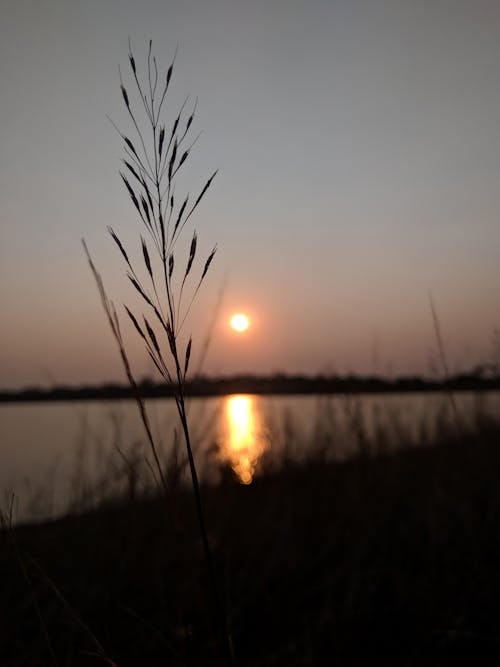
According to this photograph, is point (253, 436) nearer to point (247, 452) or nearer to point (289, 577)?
point (247, 452)

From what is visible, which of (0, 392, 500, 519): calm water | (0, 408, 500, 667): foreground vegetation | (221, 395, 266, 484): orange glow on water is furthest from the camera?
(221, 395, 266, 484): orange glow on water

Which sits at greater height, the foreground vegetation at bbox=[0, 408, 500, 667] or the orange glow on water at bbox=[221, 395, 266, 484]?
the orange glow on water at bbox=[221, 395, 266, 484]

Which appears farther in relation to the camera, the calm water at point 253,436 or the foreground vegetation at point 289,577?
the calm water at point 253,436

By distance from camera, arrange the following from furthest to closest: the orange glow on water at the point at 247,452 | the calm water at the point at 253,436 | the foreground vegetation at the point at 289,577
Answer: the orange glow on water at the point at 247,452, the calm water at the point at 253,436, the foreground vegetation at the point at 289,577

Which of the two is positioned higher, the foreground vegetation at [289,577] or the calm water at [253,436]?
the calm water at [253,436]

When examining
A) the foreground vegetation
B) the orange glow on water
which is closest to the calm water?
the orange glow on water

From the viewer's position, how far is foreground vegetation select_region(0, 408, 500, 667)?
Answer: 171cm

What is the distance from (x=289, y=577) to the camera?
2.39 meters

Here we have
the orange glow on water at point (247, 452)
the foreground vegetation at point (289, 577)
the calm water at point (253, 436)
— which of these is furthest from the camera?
the orange glow on water at point (247, 452)

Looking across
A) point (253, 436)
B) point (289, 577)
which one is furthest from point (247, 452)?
point (289, 577)

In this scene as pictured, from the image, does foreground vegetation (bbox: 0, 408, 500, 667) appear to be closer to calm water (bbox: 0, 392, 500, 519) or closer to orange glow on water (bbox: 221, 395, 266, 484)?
calm water (bbox: 0, 392, 500, 519)

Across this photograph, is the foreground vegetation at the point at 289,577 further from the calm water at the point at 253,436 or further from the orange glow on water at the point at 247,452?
the orange glow on water at the point at 247,452

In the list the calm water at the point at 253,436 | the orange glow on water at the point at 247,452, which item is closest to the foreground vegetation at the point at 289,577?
the calm water at the point at 253,436

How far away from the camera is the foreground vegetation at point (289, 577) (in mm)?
1711
